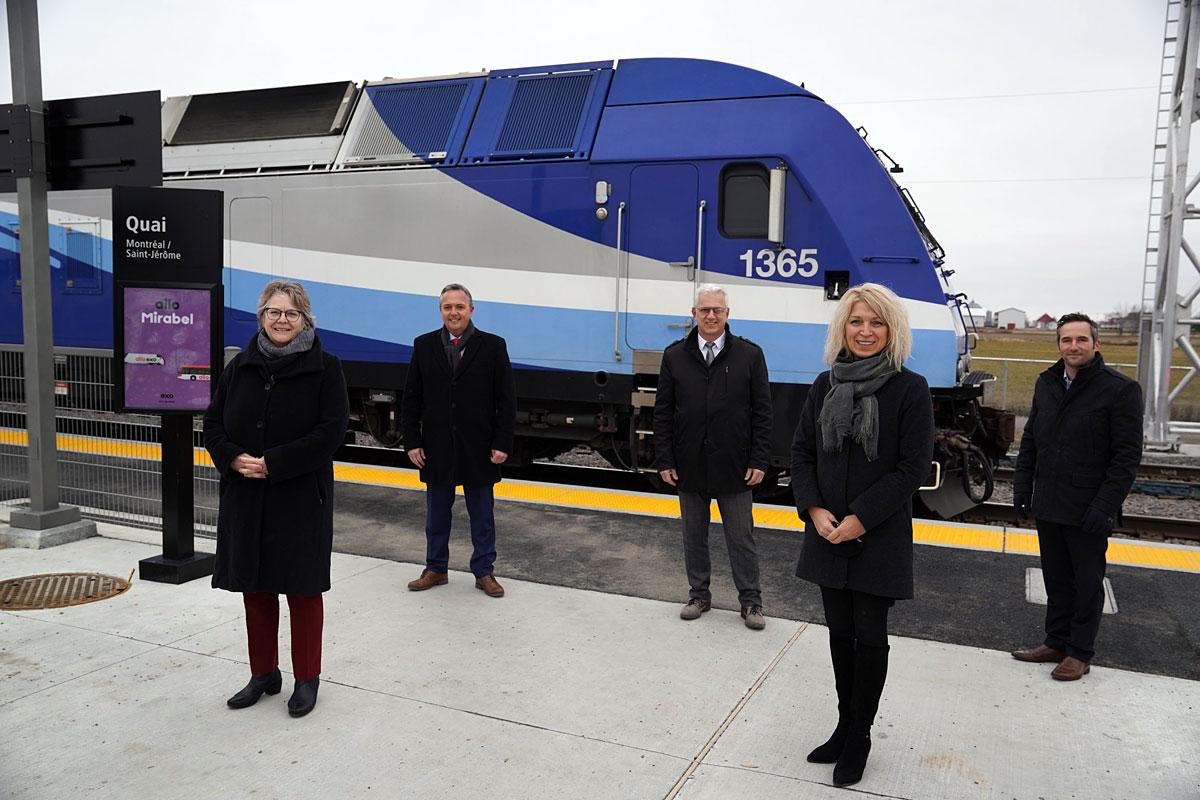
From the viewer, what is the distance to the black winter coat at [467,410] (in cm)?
546

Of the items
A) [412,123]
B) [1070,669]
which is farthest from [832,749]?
[412,123]

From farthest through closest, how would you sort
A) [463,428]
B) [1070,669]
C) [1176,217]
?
[1176,217], [463,428], [1070,669]

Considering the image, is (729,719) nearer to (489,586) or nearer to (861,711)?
(861,711)

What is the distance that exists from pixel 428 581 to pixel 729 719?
2.25 m

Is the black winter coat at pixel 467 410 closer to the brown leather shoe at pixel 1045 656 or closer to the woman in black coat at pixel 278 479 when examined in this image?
the woman in black coat at pixel 278 479

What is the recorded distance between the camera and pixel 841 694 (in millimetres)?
3482

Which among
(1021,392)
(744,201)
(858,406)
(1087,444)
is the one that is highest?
(744,201)

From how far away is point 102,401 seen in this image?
6141 mm

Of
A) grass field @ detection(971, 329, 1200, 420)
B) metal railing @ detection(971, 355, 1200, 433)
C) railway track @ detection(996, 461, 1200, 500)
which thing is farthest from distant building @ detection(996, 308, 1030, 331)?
railway track @ detection(996, 461, 1200, 500)

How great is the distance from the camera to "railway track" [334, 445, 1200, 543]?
25.9 feet

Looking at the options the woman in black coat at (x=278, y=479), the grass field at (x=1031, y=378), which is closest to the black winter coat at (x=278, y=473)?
the woman in black coat at (x=278, y=479)

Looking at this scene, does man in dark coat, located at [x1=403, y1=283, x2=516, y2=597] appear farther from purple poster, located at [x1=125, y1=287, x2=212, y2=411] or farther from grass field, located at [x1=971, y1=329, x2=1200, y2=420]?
grass field, located at [x1=971, y1=329, x2=1200, y2=420]

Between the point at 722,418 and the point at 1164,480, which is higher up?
the point at 722,418

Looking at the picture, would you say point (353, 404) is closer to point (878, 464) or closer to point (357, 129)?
point (357, 129)
